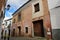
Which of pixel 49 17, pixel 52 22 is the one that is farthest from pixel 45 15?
pixel 52 22

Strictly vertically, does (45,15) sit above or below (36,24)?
above

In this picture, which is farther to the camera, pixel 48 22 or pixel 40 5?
pixel 40 5

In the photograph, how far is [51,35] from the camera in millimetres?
8273

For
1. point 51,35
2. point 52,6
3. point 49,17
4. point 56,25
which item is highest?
point 52,6

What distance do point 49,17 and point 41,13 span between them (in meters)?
1.57

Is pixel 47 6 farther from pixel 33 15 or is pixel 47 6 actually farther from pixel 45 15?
pixel 33 15

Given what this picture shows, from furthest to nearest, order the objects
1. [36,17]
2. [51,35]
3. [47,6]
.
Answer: [36,17] → [47,6] → [51,35]

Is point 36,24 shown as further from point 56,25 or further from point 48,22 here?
point 56,25

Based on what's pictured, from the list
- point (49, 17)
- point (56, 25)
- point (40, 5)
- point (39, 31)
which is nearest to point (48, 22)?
point (49, 17)

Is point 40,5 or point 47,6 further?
point 40,5

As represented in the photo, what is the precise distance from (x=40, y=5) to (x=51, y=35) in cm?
360

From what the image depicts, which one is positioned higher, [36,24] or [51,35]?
[36,24]

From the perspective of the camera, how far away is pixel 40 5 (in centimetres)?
1034

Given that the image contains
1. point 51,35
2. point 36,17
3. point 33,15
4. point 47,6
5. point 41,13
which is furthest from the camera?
point 33,15
